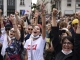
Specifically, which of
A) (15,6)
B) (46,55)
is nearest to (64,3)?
(15,6)

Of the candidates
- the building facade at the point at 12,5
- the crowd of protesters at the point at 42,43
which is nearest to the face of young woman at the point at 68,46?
the crowd of protesters at the point at 42,43

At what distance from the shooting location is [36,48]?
6.19m

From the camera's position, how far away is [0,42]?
7078 millimetres

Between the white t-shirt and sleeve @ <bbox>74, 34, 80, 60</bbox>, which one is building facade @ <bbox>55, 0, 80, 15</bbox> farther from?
sleeve @ <bbox>74, 34, 80, 60</bbox>

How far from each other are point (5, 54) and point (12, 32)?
22.7 inches

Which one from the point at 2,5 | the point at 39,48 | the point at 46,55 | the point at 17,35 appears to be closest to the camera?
the point at 39,48

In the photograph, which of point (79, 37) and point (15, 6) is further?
point (15, 6)

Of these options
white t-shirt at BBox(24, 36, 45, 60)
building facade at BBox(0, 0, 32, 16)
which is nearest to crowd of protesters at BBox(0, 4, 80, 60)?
white t-shirt at BBox(24, 36, 45, 60)

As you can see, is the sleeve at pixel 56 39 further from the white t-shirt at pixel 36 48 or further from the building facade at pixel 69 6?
the building facade at pixel 69 6

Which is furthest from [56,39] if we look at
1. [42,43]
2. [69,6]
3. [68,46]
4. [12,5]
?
[69,6]

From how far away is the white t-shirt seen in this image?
6.18m

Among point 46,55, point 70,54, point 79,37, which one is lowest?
point 46,55

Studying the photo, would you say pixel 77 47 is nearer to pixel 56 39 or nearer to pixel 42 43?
pixel 56 39

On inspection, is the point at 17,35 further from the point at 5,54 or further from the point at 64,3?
the point at 64,3
